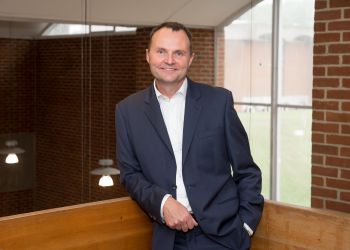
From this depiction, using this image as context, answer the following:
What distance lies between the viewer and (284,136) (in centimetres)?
907

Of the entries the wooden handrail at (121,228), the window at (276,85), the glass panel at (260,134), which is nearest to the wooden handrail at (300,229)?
the wooden handrail at (121,228)

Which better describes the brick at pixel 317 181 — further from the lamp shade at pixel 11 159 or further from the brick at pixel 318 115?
the lamp shade at pixel 11 159

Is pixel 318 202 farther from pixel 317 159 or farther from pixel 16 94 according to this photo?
pixel 16 94

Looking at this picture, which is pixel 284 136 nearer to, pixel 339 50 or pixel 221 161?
pixel 339 50

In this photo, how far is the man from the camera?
2.30 m

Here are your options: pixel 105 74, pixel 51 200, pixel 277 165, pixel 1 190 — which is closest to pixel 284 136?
pixel 277 165

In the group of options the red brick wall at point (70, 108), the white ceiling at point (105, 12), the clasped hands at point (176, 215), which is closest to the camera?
the clasped hands at point (176, 215)

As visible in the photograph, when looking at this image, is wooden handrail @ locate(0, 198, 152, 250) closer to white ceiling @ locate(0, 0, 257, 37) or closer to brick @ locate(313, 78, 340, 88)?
brick @ locate(313, 78, 340, 88)

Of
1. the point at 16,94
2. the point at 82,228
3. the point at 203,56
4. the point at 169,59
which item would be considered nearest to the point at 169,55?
the point at 169,59

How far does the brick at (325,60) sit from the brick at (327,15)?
0.81ft

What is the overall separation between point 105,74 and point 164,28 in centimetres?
467

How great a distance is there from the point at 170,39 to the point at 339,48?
5.48 feet

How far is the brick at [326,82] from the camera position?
3.58 metres

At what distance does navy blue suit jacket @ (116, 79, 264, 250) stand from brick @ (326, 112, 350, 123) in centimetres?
135
